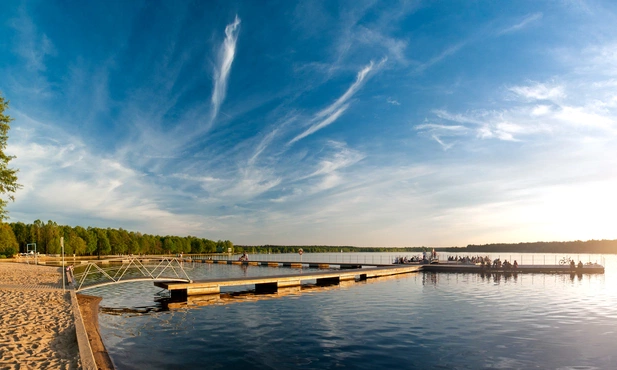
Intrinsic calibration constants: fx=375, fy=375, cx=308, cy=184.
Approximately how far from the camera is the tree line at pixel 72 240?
83188 millimetres

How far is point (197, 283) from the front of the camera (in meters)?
26.9

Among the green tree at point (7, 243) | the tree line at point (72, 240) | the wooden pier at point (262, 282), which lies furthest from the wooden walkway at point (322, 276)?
the tree line at point (72, 240)

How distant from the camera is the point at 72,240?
93.5 meters

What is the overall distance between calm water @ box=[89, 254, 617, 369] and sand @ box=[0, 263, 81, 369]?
69.1 inches

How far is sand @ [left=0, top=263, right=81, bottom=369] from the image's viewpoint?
29.8 feet

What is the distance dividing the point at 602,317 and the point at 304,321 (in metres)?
15.7

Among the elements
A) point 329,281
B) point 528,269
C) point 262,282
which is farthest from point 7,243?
point 528,269

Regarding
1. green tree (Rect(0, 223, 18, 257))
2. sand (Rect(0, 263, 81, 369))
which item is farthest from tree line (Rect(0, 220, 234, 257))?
sand (Rect(0, 263, 81, 369))

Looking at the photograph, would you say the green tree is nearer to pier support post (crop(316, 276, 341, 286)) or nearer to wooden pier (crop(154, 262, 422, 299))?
wooden pier (crop(154, 262, 422, 299))

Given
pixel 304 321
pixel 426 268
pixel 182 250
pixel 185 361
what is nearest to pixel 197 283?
pixel 304 321

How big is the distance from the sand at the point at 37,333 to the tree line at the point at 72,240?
72309mm

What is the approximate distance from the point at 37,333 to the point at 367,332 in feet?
38.6

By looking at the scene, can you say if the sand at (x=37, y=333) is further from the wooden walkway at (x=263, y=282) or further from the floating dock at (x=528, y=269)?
the floating dock at (x=528, y=269)

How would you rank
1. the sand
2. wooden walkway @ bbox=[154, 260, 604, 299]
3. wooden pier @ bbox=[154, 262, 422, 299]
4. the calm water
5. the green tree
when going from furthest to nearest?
the green tree → wooden walkway @ bbox=[154, 260, 604, 299] → wooden pier @ bbox=[154, 262, 422, 299] → the calm water → the sand
